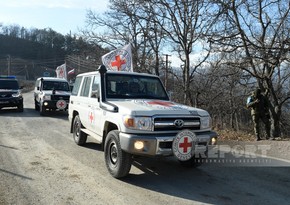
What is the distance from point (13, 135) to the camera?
10.0 meters

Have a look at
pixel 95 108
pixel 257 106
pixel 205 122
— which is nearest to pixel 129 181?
pixel 205 122

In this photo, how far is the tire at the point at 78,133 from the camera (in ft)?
27.8

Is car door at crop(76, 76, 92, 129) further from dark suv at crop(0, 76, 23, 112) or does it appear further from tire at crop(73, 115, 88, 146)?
dark suv at crop(0, 76, 23, 112)

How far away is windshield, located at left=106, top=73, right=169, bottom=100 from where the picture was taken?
6.85 m

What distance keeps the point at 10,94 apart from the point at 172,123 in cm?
1382

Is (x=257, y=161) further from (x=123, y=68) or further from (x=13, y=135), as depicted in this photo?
(x=123, y=68)

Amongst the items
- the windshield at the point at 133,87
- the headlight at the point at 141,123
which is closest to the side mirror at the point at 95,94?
the windshield at the point at 133,87

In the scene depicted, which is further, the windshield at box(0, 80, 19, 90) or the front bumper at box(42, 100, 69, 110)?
the windshield at box(0, 80, 19, 90)

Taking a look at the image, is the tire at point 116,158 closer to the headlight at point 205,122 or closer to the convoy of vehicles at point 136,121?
the convoy of vehicles at point 136,121

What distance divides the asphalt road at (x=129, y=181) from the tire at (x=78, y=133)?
0.46 metres

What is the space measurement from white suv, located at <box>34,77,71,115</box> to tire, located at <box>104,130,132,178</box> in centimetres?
1062

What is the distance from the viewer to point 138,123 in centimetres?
527

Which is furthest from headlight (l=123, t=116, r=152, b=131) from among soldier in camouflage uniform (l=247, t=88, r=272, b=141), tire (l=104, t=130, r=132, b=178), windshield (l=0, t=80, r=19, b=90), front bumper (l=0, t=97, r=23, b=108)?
windshield (l=0, t=80, r=19, b=90)

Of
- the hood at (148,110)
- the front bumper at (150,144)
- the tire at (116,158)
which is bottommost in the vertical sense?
the tire at (116,158)
